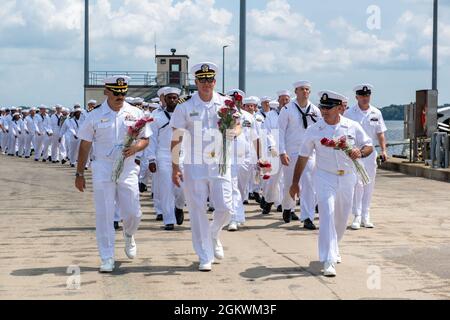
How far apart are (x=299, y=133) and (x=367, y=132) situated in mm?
1024

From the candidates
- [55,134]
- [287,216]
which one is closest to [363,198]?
[287,216]

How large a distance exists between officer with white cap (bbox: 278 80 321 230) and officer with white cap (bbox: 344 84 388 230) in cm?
64

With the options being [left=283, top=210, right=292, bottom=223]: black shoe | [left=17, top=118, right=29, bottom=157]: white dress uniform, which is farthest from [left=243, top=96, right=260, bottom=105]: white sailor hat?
[left=17, top=118, right=29, bottom=157]: white dress uniform

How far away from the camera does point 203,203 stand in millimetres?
9680

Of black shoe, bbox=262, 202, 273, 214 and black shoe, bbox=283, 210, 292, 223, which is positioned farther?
black shoe, bbox=262, 202, 273, 214

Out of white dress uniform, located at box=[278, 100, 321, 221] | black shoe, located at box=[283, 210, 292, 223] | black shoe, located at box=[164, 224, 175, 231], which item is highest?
white dress uniform, located at box=[278, 100, 321, 221]

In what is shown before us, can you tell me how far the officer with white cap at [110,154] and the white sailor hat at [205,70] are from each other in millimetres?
759

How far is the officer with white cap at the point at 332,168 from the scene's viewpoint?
9391 mm

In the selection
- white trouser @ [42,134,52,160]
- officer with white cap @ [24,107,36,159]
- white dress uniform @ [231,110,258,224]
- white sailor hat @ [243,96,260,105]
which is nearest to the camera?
white dress uniform @ [231,110,258,224]

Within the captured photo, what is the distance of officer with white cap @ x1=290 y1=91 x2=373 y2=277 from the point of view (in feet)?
30.8

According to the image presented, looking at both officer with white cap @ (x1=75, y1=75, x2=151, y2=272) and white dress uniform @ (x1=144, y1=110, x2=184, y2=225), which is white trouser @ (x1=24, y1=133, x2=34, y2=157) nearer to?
white dress uniform @ (x1=144, y1=110, x2=184, y2=225)

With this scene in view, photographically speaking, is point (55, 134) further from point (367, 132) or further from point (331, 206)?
point (331, 206)

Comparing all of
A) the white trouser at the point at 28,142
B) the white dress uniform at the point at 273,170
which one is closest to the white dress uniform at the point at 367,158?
the white dress uniform at the point at 273,170
